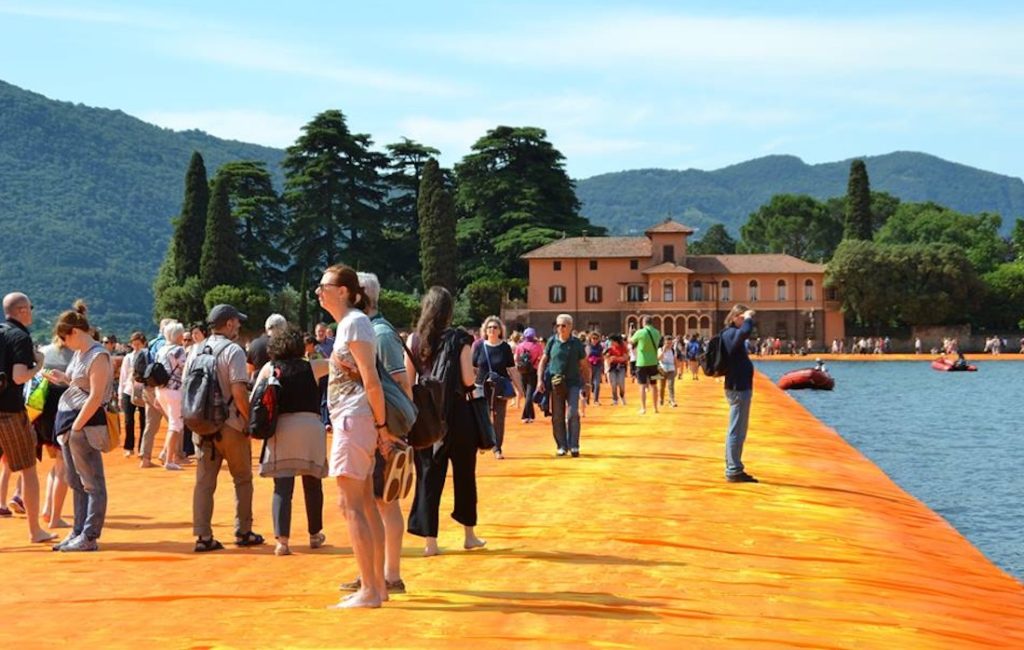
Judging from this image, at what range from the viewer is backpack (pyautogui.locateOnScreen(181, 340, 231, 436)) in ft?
31.0

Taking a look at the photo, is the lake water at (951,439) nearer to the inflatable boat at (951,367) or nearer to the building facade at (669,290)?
the inflatable boat at (951,367)

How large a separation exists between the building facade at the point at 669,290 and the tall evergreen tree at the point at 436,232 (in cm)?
754

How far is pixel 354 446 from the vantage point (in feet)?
23.2

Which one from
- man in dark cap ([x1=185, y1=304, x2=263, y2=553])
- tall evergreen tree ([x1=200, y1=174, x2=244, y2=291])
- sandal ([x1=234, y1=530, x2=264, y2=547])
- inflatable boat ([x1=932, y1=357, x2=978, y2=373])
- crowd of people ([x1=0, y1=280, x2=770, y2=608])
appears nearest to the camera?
crowd of people ([x1=0, y1=280, x2=770, y2=608])

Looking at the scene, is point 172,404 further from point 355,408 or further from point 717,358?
point 355,408

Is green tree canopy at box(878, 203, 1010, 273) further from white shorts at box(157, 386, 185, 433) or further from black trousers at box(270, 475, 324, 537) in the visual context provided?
black trousers at box(270, 475, 324, 537)

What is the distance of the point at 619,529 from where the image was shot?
10.8 m

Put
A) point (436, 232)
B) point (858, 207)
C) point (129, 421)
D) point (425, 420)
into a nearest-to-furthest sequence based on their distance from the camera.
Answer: point (425, 420) → point (129, 421) → point (436, 232) → point (858, 207)

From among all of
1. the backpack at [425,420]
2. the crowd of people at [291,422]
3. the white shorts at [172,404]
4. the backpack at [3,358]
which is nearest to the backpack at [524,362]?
the white shorts at [172,404]

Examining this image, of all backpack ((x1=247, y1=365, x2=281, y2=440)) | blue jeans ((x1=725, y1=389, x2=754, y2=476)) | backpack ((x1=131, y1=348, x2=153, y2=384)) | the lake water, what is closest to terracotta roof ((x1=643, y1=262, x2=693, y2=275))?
the lake water

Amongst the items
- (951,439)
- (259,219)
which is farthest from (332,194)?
(951,439)

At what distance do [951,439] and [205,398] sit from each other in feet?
80.0

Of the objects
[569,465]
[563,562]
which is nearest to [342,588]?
[563,562]

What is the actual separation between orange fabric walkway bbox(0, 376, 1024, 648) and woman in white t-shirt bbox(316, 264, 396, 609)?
573mm
